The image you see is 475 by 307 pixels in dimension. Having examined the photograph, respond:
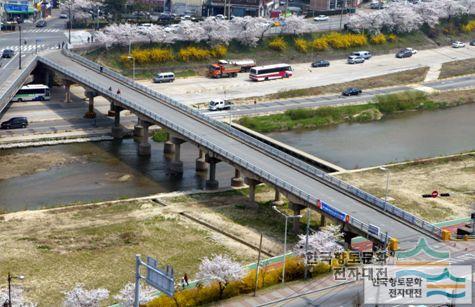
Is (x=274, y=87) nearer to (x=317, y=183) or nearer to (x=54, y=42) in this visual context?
(x=54, y=42)

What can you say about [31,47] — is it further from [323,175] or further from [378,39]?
[378,39]

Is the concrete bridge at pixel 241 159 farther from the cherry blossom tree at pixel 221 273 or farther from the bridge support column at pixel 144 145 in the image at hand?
the cherry blossom tree at pixel 221 273

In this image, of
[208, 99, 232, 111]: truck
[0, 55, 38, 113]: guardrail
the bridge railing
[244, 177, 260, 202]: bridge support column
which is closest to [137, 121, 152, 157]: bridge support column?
the bridge railing

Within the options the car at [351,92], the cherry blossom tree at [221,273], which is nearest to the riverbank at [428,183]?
the cherry blossom tree at [221,273]

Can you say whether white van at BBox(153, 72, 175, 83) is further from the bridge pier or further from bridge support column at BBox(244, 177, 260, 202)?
the bridge pier

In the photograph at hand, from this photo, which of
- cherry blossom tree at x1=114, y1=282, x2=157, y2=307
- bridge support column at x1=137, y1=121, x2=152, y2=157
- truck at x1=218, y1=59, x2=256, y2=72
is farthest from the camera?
truck at x1=218, y1=59, x2=256, y2=72

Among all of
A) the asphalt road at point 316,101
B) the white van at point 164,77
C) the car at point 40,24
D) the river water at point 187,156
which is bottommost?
the river water at point 187,156

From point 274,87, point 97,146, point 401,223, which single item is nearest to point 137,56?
point 274,87
